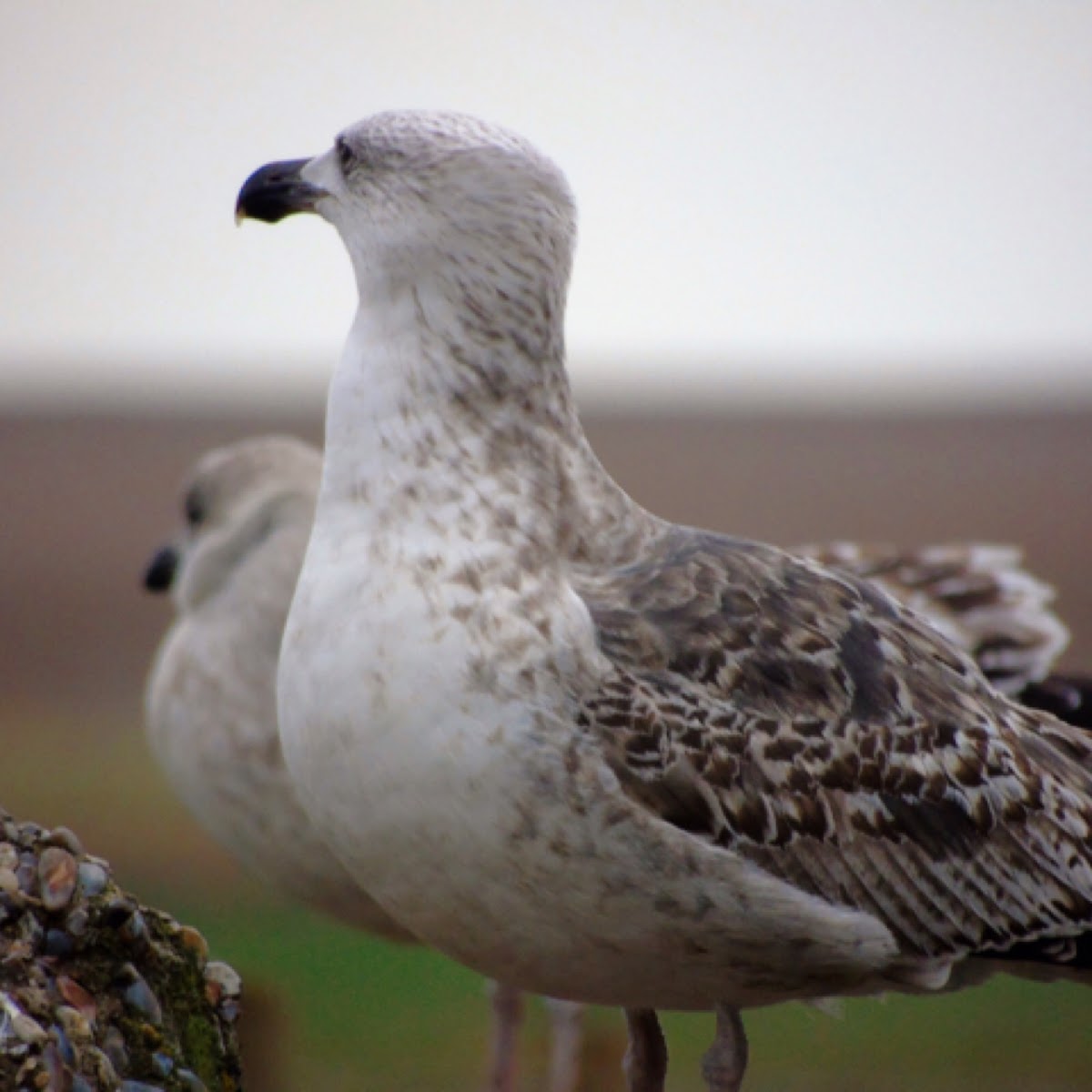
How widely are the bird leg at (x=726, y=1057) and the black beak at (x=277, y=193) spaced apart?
2.01 m

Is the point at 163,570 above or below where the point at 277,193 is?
below

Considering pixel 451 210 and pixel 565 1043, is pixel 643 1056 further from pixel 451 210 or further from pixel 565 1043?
pixel 565 1043

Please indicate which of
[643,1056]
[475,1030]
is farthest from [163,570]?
[643,1056]

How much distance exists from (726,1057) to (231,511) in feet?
14.8

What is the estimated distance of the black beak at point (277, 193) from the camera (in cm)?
445

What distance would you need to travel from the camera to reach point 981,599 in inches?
285

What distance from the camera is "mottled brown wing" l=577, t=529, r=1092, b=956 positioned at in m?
3.89

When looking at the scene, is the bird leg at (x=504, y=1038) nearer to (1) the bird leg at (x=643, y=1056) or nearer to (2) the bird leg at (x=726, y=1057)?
(1) the bird leg at (x=643, y=1056)

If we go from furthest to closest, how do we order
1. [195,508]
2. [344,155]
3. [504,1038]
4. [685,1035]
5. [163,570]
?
[685,1035] → [163,570] → [195,508] → [504,1038] → [344,155]

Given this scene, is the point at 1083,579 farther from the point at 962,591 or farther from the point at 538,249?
the point at 538,249

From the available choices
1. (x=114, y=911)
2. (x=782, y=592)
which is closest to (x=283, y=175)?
(x=782, y=592)

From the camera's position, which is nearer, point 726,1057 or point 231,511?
point 726,1057

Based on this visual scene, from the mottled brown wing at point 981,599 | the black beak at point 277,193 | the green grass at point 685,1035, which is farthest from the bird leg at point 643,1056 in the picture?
the green grass at point 685,1035

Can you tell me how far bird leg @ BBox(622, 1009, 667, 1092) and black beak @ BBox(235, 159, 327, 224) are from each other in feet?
6.50
